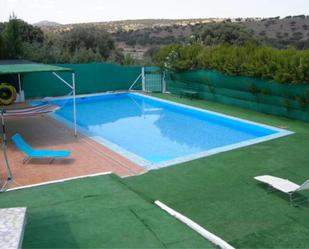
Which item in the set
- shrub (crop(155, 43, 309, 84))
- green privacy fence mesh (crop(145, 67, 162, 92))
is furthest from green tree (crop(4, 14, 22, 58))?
shrub (crop(155, 43, 309, 84))

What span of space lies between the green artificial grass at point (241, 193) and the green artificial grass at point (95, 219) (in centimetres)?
57

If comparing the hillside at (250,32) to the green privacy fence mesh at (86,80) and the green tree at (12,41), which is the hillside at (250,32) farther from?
the green tree at (12,41)

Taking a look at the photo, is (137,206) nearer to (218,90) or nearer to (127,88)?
(218,90)

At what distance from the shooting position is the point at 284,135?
1203cm

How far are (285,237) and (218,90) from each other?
12367 millimetres

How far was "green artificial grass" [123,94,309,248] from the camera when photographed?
6059mm

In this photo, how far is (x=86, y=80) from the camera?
2097cm

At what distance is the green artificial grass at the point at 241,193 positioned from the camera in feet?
19.9

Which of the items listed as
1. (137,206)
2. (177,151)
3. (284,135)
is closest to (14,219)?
(137,206)

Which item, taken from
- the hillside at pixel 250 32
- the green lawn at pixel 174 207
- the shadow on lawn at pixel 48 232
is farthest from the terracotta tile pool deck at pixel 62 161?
the hillside at pixel 250 32

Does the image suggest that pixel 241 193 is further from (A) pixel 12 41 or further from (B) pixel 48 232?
(A) pixel 12 41

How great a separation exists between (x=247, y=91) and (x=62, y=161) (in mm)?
8979

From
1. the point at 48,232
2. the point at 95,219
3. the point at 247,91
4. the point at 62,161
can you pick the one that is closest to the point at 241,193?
the point at 95,219

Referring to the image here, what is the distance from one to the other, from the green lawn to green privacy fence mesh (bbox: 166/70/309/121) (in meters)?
4.51
